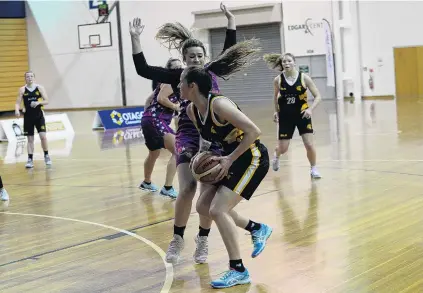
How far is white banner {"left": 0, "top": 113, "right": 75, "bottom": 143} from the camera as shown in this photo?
18.6 meters

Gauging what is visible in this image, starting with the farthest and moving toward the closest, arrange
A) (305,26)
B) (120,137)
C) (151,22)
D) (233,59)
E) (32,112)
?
(151,22), (305,26), (120,137), (32,112), (233,59)

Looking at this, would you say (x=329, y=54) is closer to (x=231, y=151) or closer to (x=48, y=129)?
(x=48, y=129)

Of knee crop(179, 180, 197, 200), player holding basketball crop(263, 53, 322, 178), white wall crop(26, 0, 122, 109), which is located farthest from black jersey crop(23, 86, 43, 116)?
white wall crop(26, 0, 122, 109)

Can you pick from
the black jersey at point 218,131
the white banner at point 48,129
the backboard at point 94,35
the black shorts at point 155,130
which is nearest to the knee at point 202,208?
the black jersey at point 218,131

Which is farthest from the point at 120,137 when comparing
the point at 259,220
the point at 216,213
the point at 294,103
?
the point at 216,213

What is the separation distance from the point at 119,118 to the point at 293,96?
1279 centimetres

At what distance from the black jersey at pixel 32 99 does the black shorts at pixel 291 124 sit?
512 centimetres

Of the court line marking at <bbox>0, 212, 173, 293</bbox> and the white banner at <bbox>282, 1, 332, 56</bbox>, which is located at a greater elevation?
the white banner at <bbox>282, 1, 332, 56</bbox>

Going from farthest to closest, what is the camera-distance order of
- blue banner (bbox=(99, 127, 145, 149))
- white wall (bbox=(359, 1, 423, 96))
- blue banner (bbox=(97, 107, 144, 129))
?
1. white wall (bbox=(359, 1, 423, 96))
2. blue banner (bbox=(97, 107, 144, 129))
3. blue banner (bbox=(99, 127, 145, 149))

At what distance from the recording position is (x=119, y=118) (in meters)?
21.2

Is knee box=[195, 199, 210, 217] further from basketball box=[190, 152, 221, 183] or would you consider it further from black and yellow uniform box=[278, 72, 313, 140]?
black and yellow uniform box=[278, 72, 313, 140]

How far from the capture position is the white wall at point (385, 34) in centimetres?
2435

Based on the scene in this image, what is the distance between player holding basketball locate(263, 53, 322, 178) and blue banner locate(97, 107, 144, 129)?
39.9 feet

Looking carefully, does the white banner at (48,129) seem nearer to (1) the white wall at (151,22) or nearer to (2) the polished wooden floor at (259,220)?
(2) the polished wooden floor at (259,220)
